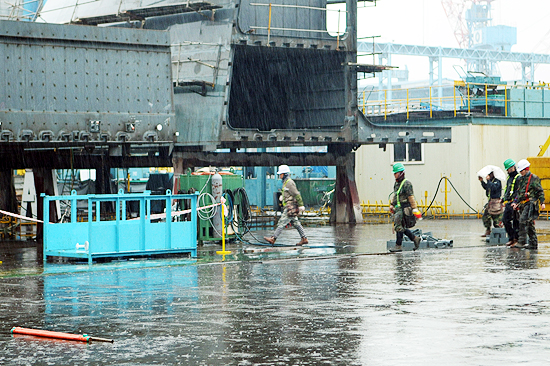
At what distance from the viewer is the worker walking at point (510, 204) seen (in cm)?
1775

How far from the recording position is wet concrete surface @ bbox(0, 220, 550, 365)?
7105 millimetres

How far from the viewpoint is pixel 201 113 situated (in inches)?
926

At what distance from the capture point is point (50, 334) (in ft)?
26.3

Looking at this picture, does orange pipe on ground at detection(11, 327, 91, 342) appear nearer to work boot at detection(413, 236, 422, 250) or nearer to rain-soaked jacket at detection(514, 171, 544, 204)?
work boot at detection(413, 236, 422, 250)

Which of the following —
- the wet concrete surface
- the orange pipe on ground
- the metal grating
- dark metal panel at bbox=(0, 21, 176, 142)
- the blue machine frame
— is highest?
the metal grating

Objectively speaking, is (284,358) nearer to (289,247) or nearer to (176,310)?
(176,310)

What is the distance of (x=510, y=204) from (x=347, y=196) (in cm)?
1106

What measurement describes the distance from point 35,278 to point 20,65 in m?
7.47

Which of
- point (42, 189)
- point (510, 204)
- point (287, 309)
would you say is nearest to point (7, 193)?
point (42, 189)

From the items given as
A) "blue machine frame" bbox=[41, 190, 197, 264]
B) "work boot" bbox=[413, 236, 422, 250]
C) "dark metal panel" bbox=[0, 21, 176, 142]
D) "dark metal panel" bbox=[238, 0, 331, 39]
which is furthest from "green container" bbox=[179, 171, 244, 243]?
"dark metal panel" bbox=[238, 0, 331, 39]

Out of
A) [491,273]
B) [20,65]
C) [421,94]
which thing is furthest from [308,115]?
[421,94]

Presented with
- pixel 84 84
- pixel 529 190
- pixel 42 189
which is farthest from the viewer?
pixel 42 189

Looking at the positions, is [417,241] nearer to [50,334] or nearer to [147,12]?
[50,334]

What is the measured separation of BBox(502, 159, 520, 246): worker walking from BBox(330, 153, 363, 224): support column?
10263 millimetres
